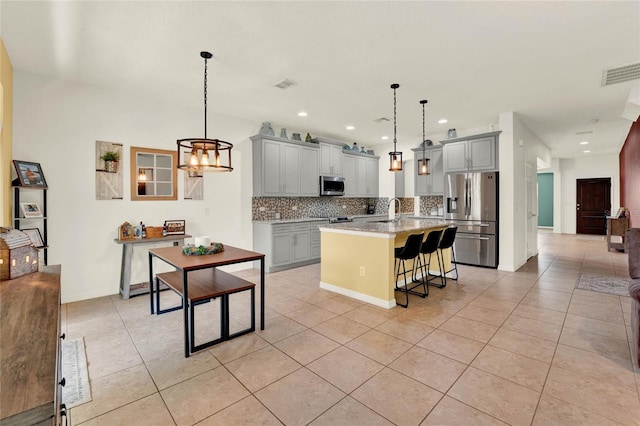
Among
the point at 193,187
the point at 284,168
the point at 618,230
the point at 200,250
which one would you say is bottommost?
the point at 618,230

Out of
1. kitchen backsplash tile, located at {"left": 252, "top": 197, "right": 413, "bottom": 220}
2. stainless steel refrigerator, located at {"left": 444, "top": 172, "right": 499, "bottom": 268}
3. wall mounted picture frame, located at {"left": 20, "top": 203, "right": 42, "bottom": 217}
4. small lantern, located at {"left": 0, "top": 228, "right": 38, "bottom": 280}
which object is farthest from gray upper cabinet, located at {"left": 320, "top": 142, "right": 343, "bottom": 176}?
small lantern, located at {"left": 0, "top": 228, "right": 38, "bottom": 280}

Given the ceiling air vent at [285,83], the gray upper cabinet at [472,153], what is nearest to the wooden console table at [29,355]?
the ceiling air vent at [285,83]

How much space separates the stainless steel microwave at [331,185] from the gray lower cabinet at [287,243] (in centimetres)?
74

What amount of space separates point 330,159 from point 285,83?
9.26 feet

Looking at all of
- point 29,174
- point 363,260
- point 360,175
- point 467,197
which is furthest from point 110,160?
point 467,197

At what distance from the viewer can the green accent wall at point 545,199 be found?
12195 mm

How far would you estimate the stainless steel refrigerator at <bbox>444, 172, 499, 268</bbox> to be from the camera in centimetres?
545

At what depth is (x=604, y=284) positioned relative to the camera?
448 cm

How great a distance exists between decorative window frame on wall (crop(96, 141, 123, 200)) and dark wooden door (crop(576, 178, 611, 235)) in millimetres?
13288

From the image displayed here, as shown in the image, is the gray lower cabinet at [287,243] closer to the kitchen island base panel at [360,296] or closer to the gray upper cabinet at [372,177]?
the kitchen island base panel at [360,296]

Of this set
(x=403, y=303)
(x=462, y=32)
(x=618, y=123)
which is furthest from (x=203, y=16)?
(x=618, y=123)

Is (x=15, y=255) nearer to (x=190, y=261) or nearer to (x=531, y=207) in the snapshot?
(x=190, y=261)

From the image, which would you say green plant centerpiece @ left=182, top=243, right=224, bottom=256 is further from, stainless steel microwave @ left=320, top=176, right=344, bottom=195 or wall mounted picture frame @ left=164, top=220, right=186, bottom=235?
stainless steel microwave @ left=320, top=176, right=344, bottom=195

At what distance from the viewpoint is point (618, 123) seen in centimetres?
595
